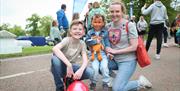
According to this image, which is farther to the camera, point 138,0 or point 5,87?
point 138,0

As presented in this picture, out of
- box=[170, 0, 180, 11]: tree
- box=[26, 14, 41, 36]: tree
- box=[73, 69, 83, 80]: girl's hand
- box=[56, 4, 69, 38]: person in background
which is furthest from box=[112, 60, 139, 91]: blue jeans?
box=[26, 14, 41, 36]: tree

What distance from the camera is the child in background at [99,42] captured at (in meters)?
5.41

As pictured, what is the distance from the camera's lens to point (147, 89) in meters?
5.91

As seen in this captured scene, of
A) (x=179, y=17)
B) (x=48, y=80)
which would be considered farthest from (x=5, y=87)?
(x=179, y=17)

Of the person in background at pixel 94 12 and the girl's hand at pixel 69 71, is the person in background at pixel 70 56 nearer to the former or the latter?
the girl's hand at pixel 69 71

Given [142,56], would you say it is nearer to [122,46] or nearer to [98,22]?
[122,46]

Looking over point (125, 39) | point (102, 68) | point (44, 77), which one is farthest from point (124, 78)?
point (44, 77)

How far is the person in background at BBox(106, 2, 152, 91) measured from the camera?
17.5ft

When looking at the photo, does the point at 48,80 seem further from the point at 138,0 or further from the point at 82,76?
the point at 138,0

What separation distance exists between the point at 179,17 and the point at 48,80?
10698mm

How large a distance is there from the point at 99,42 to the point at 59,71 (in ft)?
2.97

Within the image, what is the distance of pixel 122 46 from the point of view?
5449 mm

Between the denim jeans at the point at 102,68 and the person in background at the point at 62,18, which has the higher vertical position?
the person in background at the point at 62,18

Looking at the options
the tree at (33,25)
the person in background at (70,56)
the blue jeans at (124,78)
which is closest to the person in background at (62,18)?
the blue jeans at (124,78)
